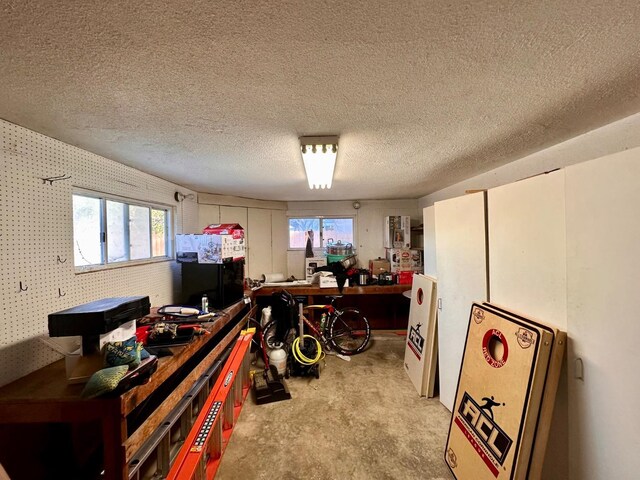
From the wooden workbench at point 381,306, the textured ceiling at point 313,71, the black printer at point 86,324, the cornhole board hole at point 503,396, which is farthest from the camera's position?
the wooden workbench at point 381,306

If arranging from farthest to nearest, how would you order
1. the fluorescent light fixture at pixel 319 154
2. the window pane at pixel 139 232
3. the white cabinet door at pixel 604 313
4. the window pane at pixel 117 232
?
1. the window pane at pixel 139 232
2. the window pane at pixel 117 232
3. the fluorescent light fixture at pixel 319 154
4. the white cabinet door at pixel 604 313

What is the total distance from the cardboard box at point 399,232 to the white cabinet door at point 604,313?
3.09 m

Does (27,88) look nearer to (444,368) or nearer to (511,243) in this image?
(511,243)

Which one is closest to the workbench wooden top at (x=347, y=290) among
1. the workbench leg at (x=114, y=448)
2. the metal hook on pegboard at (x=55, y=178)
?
the metal hook on pegboard at (x=55, y=178)

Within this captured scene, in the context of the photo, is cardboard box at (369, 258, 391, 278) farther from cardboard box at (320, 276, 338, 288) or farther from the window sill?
the window sill

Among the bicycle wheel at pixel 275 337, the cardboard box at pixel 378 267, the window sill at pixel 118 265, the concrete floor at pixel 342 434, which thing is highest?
the window sill at pixel 118 265

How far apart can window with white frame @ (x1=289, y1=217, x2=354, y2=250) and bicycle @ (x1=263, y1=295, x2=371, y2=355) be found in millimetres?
1271

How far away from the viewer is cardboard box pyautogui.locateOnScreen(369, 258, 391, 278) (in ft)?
14.4

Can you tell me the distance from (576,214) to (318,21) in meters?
1.46

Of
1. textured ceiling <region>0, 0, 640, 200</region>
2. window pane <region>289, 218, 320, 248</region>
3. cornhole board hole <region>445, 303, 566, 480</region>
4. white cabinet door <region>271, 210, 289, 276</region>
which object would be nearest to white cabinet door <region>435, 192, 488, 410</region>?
cornhole board hole <region>445, 303, 566, 480</region>

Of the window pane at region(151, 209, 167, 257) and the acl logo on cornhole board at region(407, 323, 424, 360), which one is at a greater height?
the window pane at region(151, 209, 167, 257)

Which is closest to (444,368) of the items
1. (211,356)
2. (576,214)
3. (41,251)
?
(576,214)

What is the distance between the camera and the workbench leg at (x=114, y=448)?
1.05m

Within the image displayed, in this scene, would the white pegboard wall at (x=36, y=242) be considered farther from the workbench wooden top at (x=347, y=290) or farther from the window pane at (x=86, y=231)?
the workbench wooden top at (x=347, y=290)
